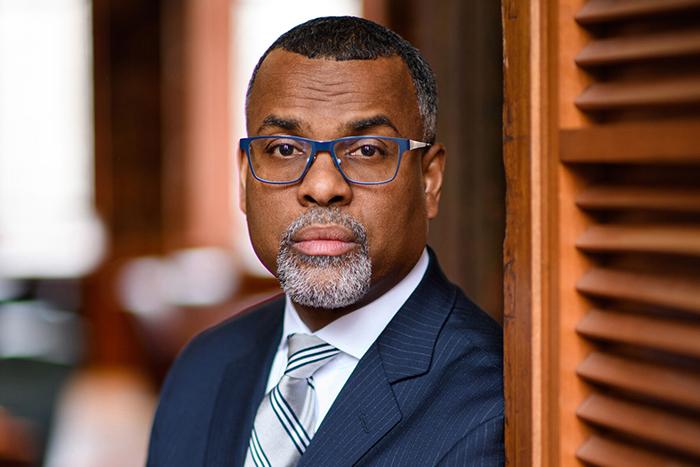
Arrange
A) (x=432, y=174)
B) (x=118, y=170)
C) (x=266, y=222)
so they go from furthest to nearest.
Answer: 1. (x=118, y=170)
2. (x=432, y=174)
3. (x=266, y=222)

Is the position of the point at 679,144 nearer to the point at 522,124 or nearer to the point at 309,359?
the point at 522,124

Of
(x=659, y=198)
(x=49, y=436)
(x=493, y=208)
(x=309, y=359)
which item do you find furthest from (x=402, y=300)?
(x=49, y=436)

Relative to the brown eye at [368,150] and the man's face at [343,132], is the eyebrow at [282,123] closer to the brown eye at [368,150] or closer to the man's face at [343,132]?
the man's face at [343,132]

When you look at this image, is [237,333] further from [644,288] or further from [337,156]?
[644,288]

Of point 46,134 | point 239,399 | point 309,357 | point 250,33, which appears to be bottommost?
point 239,399

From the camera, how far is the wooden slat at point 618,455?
3.09ft

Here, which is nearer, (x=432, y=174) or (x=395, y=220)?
(x=395, y=220)

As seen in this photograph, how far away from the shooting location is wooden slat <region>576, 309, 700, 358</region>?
899mm

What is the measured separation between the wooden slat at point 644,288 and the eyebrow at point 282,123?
1.95ft

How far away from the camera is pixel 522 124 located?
1131mm

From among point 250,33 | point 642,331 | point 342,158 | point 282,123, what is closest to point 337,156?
point 342,158

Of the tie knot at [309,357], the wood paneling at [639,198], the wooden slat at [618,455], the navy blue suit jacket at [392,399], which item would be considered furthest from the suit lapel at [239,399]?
the wood paneling at [639,198]

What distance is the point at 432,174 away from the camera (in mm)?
1723

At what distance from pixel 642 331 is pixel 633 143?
7.7 inches
